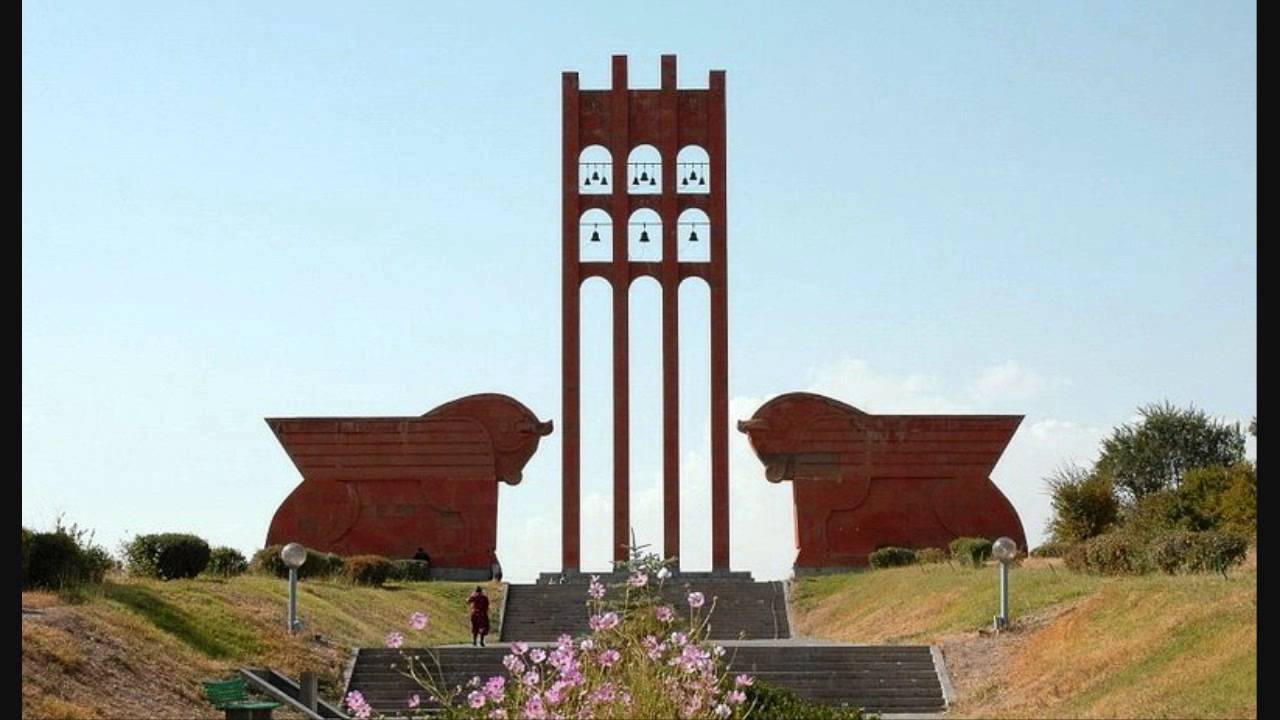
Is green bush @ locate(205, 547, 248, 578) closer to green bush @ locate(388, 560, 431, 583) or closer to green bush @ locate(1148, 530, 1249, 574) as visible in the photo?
green bush @ locate(388, 560, 431, 583)

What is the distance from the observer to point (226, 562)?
34.6 metres

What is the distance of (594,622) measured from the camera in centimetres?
1310

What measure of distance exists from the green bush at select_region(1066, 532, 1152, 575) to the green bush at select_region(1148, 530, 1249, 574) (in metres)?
0.37

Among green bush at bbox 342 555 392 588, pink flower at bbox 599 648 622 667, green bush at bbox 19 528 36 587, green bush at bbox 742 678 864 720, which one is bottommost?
green bush at bbox 742 678 864 720

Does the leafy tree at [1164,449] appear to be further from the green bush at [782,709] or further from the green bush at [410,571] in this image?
the green bush at [782,709]

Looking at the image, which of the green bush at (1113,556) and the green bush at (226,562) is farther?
the green bush at (226,562)

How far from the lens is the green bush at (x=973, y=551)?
35.2 meters

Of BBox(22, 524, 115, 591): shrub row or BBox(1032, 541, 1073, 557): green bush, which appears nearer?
BBox(22, 524, 115, 591): shrub row

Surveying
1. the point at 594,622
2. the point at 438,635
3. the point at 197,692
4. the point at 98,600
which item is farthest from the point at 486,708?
the point at 438,635

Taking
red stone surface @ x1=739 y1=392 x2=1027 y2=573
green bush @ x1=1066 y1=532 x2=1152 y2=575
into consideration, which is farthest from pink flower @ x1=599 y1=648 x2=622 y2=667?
red stone surface @ x1=739 y1=392 x2=1027 y2=573

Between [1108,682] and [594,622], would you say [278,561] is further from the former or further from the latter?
[594,622]

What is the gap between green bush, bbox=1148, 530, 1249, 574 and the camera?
25.8 metres

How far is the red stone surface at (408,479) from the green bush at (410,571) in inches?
42.5

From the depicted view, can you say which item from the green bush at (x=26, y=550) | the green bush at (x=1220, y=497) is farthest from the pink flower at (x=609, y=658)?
the green bush at (x=1220, y=497)
